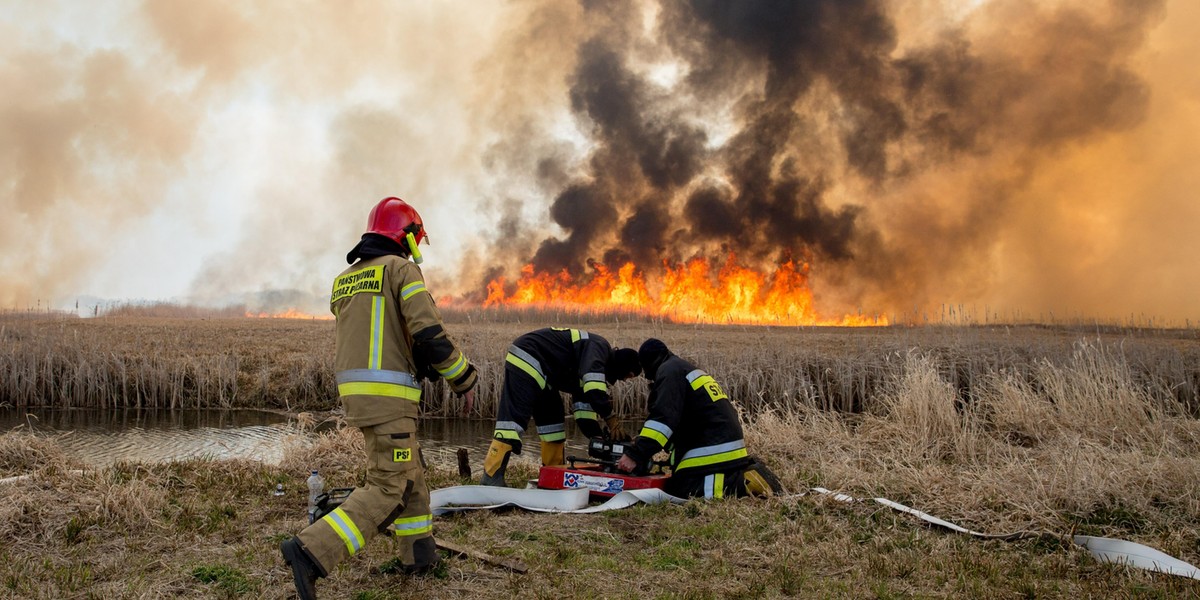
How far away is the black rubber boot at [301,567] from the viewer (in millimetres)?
4223

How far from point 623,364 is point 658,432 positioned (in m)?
1.11

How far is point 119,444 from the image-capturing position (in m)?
11.7

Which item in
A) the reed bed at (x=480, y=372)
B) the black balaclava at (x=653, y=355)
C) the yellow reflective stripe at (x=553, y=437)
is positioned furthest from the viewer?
the reed bed at (x=480, y=372)

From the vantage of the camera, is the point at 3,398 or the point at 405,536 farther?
the point at 3,398

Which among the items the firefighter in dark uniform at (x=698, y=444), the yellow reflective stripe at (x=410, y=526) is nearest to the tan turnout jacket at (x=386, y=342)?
the yellow reflective stripe at (x=410, y=526)

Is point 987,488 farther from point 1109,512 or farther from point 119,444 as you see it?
point 119,444

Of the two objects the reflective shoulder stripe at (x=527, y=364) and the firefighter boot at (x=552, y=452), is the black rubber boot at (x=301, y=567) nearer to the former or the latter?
the reflective shoulder stripe at (x=527, y=364)

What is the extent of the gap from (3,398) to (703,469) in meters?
14.7

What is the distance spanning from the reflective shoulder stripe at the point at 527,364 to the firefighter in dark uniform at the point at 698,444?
1.38 m

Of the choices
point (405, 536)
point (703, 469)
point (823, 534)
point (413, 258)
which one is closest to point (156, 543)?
point (405, 536)

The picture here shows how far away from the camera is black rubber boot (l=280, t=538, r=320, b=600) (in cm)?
422

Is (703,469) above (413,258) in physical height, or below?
below

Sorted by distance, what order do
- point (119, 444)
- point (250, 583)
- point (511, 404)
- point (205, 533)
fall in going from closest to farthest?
1. point (250, 583)
2. point (205, 533)
3. point (511, 404)
4. point (119, 444)

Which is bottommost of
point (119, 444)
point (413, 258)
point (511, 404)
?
point (119, 444)
